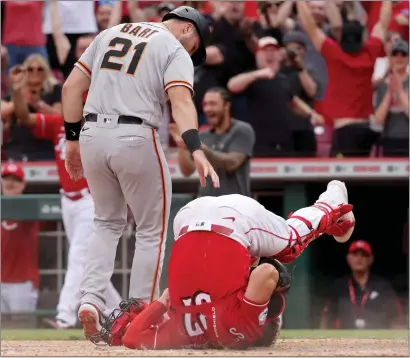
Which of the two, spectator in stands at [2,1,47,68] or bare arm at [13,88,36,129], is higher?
spectator in stands at [2,1,47,68]

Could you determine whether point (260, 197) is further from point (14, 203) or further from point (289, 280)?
point (289, 280)

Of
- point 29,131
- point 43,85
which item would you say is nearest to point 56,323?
point 29,131

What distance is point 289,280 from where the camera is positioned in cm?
537

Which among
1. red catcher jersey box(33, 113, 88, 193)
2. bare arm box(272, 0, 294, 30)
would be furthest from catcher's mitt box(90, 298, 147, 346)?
bare arm box(272, 0, 294, 30)

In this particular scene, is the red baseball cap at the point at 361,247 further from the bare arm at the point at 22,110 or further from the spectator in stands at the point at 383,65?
the bare arm at the point at 22,110

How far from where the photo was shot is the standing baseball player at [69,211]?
8828mm

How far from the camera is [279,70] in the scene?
10445 millimetres

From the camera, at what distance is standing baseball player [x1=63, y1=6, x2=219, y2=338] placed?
5.63 m

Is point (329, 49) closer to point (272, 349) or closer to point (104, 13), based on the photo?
point (104, 13)

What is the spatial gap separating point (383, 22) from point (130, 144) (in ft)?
17.6

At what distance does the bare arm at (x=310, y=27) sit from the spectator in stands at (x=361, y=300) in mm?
1926

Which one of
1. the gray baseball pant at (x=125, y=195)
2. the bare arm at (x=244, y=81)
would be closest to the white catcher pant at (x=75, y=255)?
the bare arm at (x=244, y=81)

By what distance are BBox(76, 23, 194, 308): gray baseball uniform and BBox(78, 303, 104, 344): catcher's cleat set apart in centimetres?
9

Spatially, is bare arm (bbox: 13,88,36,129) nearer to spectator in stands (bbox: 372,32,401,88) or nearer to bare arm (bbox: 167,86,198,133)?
spectator in stands (bbox: 372,32,401,88)
